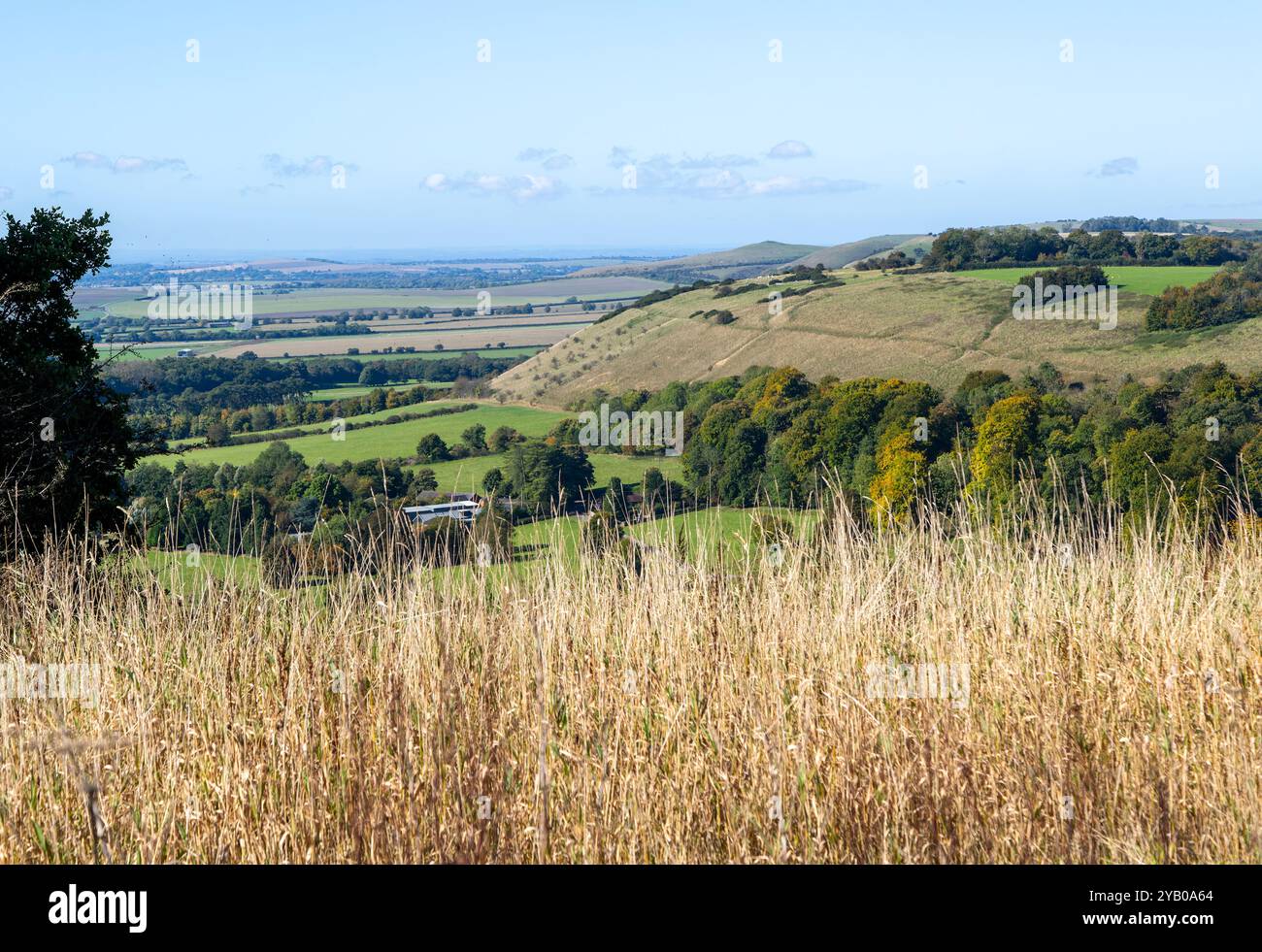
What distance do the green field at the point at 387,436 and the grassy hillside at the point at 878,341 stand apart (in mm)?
6498

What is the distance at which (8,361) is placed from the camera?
472 inches

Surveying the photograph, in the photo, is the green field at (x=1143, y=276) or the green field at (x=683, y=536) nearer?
the green field at (x=683, y=536)

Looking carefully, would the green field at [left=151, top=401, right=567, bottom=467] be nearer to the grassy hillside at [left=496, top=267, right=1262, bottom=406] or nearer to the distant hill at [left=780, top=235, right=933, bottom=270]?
the grassy hillside at [left=496, top=267, right=1262, bottom=406]

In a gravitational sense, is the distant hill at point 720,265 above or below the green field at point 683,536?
above

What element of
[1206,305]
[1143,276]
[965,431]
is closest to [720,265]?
[1143,276]

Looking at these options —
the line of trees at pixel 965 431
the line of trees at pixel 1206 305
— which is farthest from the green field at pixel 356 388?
the line of trees at pixel 1206 305

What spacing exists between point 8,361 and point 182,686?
375 inches

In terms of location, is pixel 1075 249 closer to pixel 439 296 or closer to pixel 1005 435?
pixel 1005 435

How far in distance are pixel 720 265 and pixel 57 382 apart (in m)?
143

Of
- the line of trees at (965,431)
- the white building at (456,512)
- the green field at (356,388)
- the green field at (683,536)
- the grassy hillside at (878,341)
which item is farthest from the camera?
the green field at (356,388)

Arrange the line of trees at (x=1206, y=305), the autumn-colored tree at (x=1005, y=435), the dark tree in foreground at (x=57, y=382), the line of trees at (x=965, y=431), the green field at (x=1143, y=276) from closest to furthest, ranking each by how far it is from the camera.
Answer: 1. the dark tree in foreground at (x=57, y=382)
2. the line of trees at (x=965, y=431)
3. the autumn-colored tree at (x=1005, y=435)
4. the line of trees at (x=1206, y=305)
5. the green field at (x=1143, y=276)

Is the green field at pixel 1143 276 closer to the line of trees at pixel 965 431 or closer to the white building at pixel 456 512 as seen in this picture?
the line of trees at pixel 965 431

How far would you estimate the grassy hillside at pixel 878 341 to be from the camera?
56969 mm
